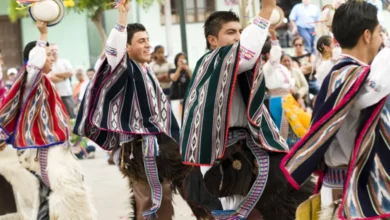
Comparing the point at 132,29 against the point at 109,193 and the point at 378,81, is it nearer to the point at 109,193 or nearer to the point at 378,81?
the point at 378,81

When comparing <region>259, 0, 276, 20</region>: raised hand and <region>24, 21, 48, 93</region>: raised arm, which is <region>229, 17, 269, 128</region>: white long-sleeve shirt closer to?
<region>259, 0, 276, 20</region>: raised hand

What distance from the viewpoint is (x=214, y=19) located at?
559 cm

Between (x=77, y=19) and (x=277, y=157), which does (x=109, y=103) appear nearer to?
(x=277, y=157)

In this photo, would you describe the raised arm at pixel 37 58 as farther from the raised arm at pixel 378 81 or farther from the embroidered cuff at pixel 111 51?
the raised arm at pixel 378 81

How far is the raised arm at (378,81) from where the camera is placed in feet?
12.8

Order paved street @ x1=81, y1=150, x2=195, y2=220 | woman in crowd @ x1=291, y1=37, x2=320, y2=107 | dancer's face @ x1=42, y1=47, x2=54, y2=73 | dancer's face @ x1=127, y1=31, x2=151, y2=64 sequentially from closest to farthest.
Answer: dancer's face @ x1=127, y1=31, x2=151, y2=64
dancer's face @ x1=42, y1=47, x2=54, y2=73
paved street @ x1=81, y1=150, x2=195, y2=220
woman in crowd @ x1=291, y1=37, x2=320, y2=107

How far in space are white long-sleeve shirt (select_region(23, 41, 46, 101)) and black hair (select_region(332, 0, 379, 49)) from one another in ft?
10.5

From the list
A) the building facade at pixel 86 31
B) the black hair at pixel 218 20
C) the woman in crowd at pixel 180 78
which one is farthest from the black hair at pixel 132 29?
the building facade at pixel 86 31

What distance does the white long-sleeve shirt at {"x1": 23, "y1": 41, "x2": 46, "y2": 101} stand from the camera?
22.5 ft

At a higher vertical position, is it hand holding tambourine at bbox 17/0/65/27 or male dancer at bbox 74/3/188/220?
hand holding tambourine at bbox 17/0/65/27

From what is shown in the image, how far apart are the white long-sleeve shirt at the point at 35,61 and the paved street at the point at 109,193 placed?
1.27 meters

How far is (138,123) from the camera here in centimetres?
653

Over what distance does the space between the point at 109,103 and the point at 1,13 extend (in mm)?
18167

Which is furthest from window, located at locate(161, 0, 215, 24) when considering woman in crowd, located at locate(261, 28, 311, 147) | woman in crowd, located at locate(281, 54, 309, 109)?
woman in crowd, located at locate(261, 28, 311, 147)
